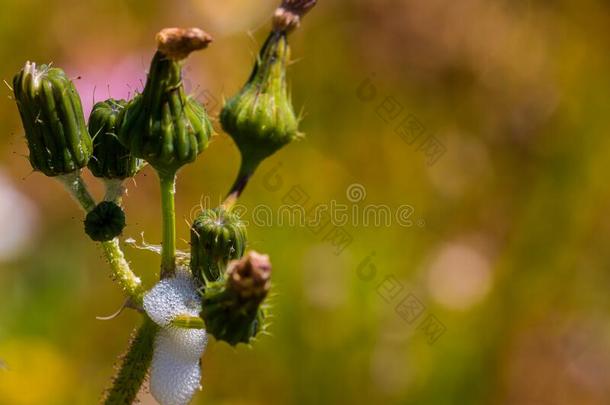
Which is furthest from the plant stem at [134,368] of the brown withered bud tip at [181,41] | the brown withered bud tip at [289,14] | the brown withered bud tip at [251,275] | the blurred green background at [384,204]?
the blurred green background at [384,204]

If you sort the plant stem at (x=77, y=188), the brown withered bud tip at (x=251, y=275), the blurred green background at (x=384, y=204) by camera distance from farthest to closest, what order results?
the blurred green background at (x=384, y=204) → the plant stem at (x=77, y=188) → the brown withered bud tip at (x=251, y=275)

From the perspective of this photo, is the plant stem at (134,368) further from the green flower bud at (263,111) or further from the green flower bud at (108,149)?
the green flower bud at (263,111)

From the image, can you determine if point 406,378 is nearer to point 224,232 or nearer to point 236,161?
point 236,161

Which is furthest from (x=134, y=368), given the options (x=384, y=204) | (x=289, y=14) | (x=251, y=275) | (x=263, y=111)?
(x=384, y=204)

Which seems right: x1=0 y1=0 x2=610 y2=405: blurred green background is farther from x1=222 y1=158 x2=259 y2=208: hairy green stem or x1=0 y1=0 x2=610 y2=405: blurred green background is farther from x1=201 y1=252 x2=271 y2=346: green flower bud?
x1=201 y1=252 x2=271 y2=346: green flower bud

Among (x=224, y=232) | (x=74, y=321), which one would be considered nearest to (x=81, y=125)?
(x=224, y=232)

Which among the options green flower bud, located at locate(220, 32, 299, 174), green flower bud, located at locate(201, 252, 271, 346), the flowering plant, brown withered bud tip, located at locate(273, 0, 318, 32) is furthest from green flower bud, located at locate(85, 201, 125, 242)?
brown withered bud tip, located at locate(273, 0, 318, 32)
